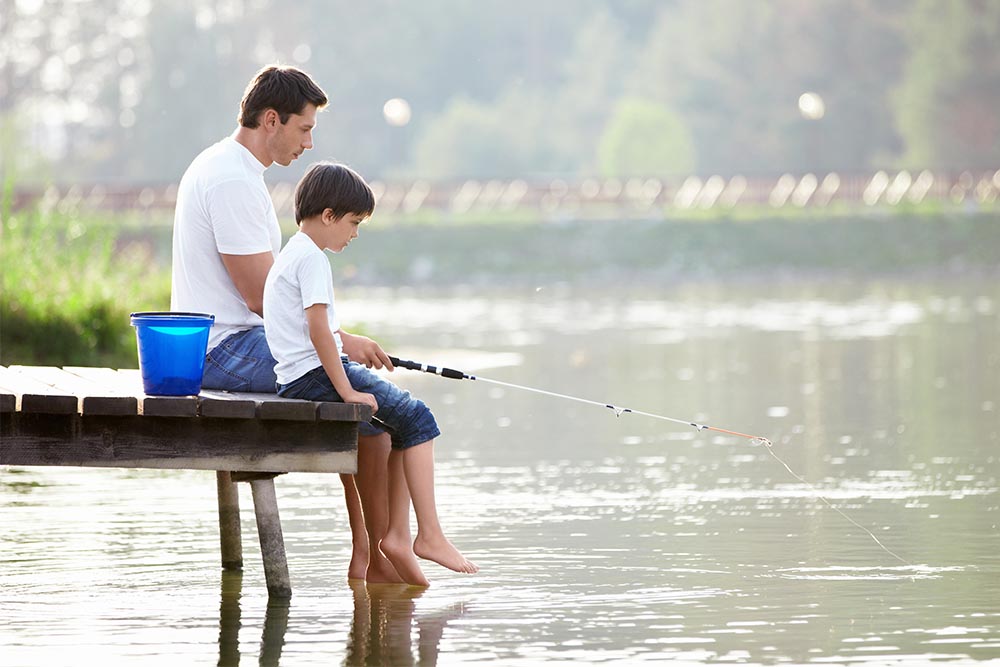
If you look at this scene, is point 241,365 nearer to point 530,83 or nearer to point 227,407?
point 227,407

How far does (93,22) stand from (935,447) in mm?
66864

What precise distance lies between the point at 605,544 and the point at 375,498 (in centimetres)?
114

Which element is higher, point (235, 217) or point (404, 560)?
point (235, 217)

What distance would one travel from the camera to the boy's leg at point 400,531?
21.7 ft

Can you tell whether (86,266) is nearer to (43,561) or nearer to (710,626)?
(43,561)

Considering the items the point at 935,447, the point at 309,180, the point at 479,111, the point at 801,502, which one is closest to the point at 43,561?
the point at 309,180

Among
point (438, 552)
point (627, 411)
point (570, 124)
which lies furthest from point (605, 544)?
point (570, 124)

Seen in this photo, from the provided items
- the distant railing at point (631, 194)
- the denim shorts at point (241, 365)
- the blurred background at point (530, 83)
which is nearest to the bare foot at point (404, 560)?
the denim shorts at point (241, 365)

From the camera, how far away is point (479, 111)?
71.9 metres

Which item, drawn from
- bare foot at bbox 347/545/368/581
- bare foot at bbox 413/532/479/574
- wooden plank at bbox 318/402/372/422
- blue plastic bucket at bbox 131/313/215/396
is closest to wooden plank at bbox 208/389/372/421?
wooden plank at bbox 318/402/372/422

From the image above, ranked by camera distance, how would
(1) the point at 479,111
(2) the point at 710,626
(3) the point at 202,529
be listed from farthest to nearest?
(1) the point at 479,111 < (3) the point at 202,529 < (2) the point at 710,626

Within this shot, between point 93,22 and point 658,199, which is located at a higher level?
point 93,22

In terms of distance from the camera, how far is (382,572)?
6750 mm

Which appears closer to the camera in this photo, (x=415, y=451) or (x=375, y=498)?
(x=415, y=451)
